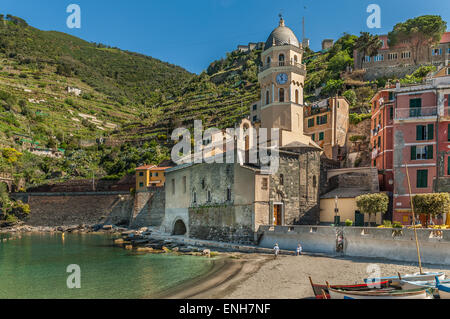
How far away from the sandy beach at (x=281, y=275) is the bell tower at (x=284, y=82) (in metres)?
13.9

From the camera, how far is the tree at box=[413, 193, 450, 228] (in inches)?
850

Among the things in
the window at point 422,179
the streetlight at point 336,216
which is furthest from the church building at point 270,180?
the window at point 422,179

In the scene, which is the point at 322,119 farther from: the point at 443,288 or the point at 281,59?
the point at 443,288

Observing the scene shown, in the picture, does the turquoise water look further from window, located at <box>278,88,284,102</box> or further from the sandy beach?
window, located at <box>278,88,284,102</box>

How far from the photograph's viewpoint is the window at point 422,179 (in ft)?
82.8

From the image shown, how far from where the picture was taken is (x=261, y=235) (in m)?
26.2

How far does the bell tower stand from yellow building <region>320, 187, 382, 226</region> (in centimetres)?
497

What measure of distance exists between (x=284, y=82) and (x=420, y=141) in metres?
11.9

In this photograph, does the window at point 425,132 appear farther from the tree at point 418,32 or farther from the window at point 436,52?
the window at point 436,52

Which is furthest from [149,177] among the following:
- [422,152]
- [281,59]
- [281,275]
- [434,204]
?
[434,204]

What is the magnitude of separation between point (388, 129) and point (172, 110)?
6884 cm

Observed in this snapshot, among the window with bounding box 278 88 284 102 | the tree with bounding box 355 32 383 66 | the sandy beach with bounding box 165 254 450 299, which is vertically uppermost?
the tree with bounding box 355 32 383 66

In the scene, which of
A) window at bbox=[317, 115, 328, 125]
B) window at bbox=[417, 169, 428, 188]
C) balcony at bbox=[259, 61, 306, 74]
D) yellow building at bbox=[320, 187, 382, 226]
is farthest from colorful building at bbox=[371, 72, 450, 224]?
window at bbox=[317, 115, 328, 125]
